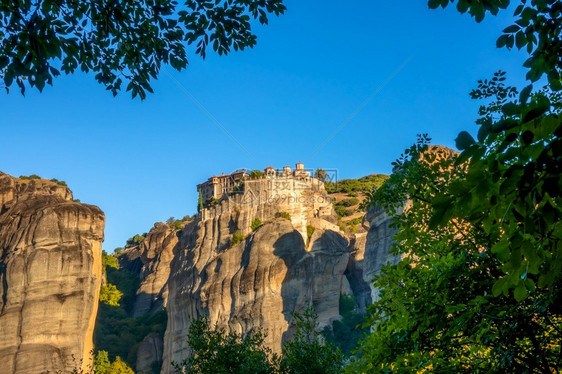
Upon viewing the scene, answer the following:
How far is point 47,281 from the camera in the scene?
4250 centimetres

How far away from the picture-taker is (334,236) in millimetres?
56938

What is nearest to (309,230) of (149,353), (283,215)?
(283,215)

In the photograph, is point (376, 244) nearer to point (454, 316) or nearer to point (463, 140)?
point (454, 316)

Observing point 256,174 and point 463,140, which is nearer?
point 463,140

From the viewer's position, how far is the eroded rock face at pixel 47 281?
3975 cm

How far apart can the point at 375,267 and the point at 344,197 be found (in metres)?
63.4

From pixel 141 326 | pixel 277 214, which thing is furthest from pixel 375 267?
pixel 141 326

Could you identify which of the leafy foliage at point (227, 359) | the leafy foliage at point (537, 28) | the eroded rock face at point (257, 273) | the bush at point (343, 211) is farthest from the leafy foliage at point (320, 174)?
the leafy foliage at point (537, 28)

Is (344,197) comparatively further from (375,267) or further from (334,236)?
(375,267)

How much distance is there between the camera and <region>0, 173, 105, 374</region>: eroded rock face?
39.8m

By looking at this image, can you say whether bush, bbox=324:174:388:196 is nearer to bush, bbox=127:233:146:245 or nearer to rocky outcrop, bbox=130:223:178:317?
rocky outcrop, bbox=130:223:178:317

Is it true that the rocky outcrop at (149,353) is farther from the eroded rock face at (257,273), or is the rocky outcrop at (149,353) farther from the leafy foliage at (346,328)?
the leafy foliage at (346,328)

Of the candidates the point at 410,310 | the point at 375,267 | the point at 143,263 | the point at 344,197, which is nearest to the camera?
the point at 410,310

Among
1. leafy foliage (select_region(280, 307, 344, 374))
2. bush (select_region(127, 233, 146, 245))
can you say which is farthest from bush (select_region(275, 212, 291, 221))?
bush (select_region(127, 233, 146, 245))
